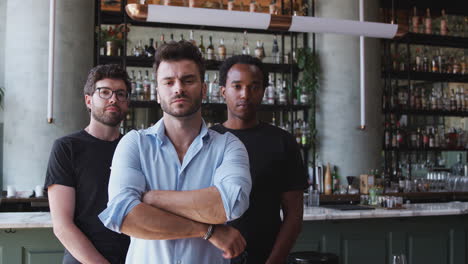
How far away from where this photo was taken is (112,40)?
5.43 m

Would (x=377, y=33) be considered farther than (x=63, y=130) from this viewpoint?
No

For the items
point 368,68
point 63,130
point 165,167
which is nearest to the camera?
point 165,167

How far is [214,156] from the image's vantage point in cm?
153

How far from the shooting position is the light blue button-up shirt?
140cm

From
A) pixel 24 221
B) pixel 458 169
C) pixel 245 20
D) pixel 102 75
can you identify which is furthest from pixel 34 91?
pixel 458 169

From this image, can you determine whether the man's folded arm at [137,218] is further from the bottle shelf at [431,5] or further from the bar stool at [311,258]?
the bottle shelf at [431,5]

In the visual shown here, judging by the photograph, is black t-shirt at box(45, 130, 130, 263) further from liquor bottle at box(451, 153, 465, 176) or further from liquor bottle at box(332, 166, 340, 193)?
liquor bottle at box(451, 153, 465, 176)

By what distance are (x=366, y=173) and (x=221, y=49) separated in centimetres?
236

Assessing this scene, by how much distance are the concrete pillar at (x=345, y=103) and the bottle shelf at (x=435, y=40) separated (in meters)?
0.72

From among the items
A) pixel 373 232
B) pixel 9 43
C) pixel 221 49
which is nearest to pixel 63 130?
pixel 9 43

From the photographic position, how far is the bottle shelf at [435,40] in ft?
→ 21.0

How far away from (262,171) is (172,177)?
2.05ft

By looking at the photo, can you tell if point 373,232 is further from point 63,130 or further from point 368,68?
point 63,130

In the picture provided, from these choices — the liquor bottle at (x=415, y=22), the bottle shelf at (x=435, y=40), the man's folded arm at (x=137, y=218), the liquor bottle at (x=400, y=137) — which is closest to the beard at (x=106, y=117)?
the man's folded arm at (x=137, y=218)
